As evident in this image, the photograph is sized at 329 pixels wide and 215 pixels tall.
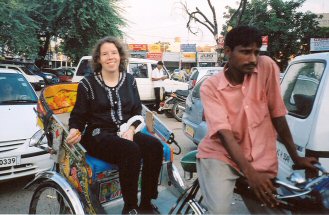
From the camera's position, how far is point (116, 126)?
2.95 metres

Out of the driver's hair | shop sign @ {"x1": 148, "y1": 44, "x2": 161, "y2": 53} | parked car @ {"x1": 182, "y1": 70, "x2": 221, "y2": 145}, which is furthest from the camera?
shop sign @ {"x1": 148, "y1": 44, "x2": 161, "y2": 53}

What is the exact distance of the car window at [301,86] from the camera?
321 centimetres

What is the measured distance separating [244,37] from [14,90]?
484 centimetres

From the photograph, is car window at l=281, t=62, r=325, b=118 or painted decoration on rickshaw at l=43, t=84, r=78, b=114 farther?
painted decoration on rickshaw at l=43, t=84, r=78, b=114

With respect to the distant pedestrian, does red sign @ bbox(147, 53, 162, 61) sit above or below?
above

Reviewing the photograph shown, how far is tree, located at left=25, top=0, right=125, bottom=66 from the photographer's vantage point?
20.0 m

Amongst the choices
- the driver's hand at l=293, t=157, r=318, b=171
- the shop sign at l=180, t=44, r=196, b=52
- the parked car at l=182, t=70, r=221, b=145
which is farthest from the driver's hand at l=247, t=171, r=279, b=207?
the shop sign at l=180, t=44, r=196, b=52

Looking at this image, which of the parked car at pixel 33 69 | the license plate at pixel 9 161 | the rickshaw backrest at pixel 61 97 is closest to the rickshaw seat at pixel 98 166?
the rickshaw backrest at pixel 61 97

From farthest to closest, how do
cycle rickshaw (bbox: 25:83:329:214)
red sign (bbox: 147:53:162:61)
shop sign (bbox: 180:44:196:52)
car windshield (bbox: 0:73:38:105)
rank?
1. red sign (bbox: 147:53:162:61)
2. shop sign (bbox: 180:44:196:52)
3. car windshield (bbox: 0:73:38:105)
4. cycle rickshaw (bbox: 25:83:329:214)

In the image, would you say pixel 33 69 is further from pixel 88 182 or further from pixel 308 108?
pixel 308 108

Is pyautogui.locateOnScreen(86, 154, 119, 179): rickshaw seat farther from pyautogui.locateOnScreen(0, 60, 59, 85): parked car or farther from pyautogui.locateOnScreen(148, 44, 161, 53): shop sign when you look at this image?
pyautogui.locateOnScreen(148, 44, 161, 53): shop sign

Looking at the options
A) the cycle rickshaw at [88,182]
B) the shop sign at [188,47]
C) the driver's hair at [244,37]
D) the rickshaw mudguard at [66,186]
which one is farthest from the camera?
the shop sign at [188,47]

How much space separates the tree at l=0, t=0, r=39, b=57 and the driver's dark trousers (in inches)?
585

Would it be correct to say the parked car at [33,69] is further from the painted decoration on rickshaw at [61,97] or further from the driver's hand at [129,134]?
the driver's hand at [129,134]
